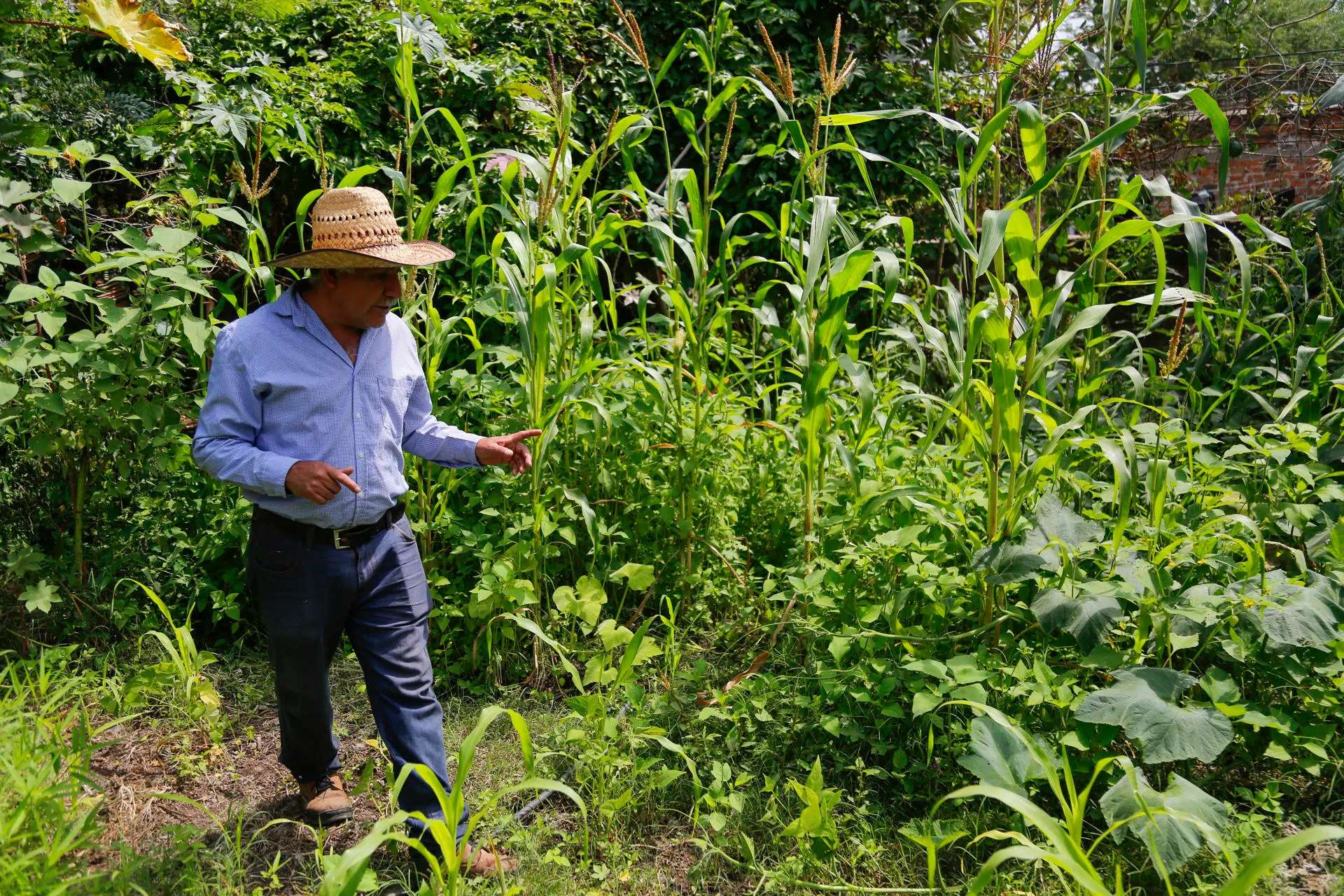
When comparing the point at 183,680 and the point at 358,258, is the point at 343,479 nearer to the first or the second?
the point at 358,258

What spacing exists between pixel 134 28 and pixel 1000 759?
329 centimetres

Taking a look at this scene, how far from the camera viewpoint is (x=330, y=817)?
8.31 feet

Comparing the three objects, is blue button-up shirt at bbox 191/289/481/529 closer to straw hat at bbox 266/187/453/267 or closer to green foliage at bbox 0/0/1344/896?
straw hat at bbox 266/187/453/267

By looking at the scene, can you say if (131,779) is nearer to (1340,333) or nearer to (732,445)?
(732,445)

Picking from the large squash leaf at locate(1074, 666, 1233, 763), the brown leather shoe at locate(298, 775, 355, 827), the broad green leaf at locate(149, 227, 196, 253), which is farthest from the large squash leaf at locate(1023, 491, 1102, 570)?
the broad green leaf at locate(149, 227, 196, 253)

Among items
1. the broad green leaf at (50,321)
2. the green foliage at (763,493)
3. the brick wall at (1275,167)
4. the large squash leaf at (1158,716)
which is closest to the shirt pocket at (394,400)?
the green foliage at (763,493)

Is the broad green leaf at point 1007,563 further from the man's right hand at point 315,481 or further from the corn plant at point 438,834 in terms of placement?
the man's right hand at point 315,481

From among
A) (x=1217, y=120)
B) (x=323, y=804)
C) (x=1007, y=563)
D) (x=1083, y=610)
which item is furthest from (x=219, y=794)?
(x=1217, y=120)

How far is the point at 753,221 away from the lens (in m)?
6.01

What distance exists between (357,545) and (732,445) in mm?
1493

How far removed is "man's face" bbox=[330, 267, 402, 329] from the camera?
7.51ft

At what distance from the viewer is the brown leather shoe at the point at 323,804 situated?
2527 mm

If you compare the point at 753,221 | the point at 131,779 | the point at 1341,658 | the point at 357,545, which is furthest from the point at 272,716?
the point at 753,221

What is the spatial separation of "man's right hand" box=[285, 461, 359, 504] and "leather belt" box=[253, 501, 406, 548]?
184 millimetres
